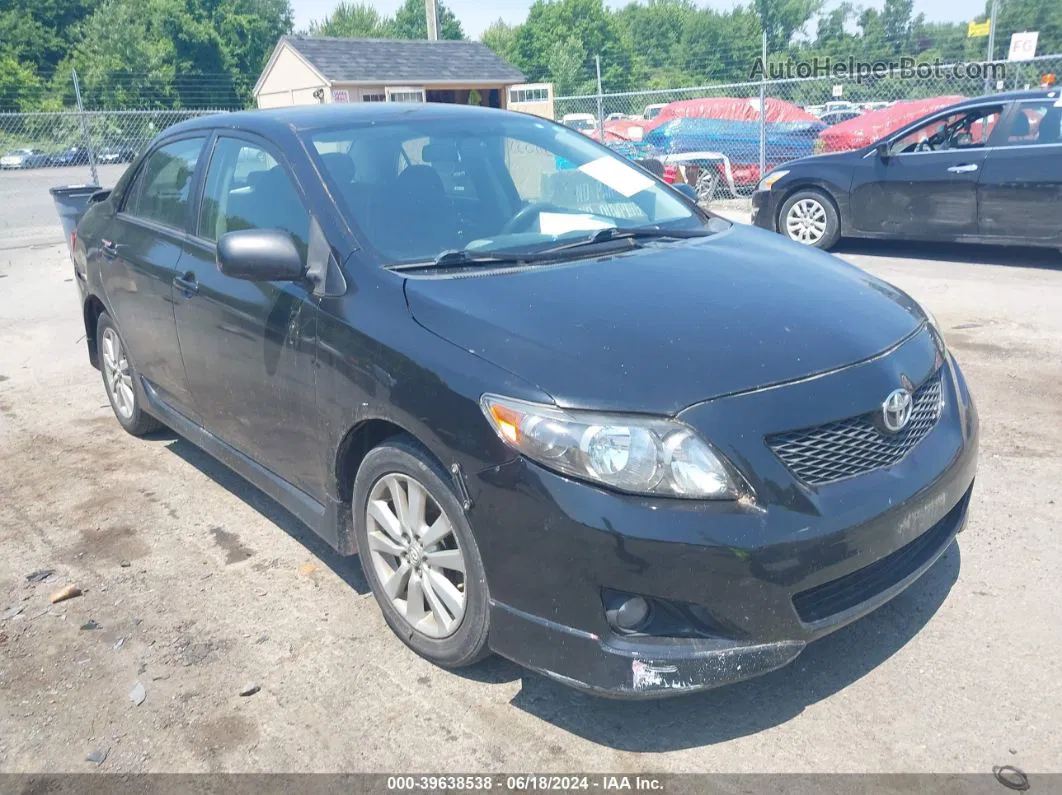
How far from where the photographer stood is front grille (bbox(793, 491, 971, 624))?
263 cm

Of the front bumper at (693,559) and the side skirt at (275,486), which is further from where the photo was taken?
the side skirt at (275,486)

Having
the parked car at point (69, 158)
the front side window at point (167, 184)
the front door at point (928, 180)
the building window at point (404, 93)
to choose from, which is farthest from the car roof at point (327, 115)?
the building window at point (404, 93)

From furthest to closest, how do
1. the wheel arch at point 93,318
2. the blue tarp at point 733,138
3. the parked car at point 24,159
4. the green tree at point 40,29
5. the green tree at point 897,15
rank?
the green tree at point 897,15 → the green tree at point 40,29 → the parked car at point 24,159 → the blue tarp at point 733,138 → the wheel arch at point 93,318

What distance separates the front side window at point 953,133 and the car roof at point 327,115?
6.39 metres

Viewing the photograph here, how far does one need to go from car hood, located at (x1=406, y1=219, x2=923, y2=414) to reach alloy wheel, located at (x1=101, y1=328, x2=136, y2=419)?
2856 millimetres

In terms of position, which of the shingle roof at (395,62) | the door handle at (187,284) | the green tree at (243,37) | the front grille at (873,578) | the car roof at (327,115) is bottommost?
the front grille at (873,578)

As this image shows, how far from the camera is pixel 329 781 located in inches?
105

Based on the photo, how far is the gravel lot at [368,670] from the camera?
2725mm

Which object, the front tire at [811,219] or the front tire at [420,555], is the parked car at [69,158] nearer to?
the front tire at [811,219]

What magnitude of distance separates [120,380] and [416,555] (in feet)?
10.2

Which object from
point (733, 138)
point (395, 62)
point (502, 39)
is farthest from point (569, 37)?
point (733, 138)

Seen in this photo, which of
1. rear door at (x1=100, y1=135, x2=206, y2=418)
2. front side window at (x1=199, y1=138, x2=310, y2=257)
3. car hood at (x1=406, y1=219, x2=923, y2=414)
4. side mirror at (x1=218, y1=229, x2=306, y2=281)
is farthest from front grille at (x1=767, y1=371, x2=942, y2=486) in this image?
rear door at (x1=100, y1=135, x2=206, y2=418)

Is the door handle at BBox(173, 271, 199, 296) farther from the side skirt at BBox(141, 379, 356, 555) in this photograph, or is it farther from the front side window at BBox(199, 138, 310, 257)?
the side skirt at BBox(141, 379, 356, 555)

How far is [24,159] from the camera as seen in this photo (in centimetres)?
2634
